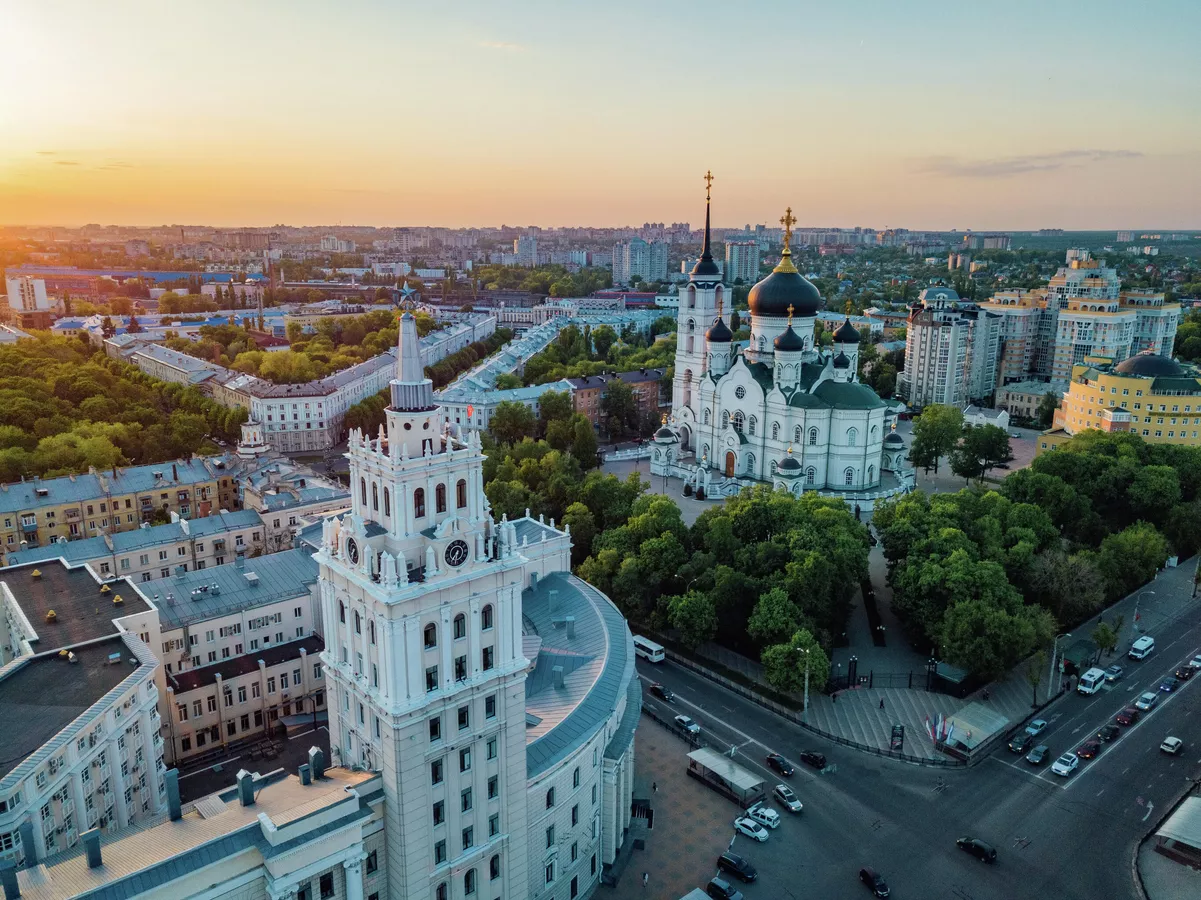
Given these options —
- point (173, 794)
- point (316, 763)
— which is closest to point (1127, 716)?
point (316, 763)

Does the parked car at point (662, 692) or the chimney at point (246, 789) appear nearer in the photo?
the chimney at point (246, 789)

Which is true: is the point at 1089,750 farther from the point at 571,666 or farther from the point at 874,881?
the point at 571,666

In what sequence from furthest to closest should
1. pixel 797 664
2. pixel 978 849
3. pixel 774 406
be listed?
1. pixel 774 406
2. pixel 797 664
3. pixel 978 849

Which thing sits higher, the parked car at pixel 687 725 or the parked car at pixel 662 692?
the parked car at pixel 687 725

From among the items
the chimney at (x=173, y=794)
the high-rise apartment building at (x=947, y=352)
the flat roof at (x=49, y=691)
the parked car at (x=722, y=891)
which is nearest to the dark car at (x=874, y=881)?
the parked car at (x=722, y=891)

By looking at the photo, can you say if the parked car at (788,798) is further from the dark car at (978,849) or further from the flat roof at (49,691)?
the flat roof at (49,691)

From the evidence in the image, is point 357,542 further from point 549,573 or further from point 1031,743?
point 1031,743

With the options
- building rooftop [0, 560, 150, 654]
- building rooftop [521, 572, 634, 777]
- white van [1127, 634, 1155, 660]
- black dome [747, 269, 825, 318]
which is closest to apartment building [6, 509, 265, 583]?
building rooftop [0, 560, 150, 654]

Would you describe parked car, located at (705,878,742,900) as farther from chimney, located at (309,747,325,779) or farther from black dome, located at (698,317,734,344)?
black dome, located at (698,317,734,344)
